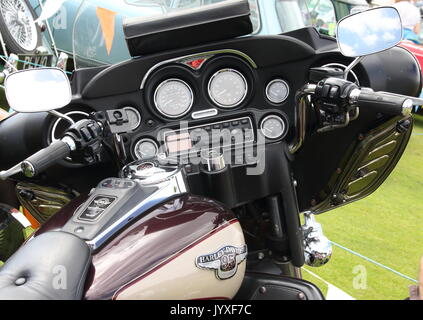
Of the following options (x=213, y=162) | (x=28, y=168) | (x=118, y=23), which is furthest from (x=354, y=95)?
(x=118, y=23)

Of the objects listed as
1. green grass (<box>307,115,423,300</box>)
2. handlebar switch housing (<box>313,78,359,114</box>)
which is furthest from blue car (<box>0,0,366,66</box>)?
green grass (<box>307,115,423,300</box>)

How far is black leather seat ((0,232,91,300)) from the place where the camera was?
3.37ft

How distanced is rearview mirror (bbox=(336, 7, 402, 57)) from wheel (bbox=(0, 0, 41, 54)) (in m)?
5.73

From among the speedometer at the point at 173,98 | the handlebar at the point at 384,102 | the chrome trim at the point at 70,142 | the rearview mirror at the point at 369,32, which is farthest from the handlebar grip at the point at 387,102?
the chrome trim at the point at 70,142

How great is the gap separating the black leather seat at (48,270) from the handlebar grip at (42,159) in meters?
0.23

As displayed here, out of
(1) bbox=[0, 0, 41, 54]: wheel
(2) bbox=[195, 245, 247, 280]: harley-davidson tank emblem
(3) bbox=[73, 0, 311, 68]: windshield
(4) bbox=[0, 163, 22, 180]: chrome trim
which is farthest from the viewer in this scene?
(1) bbox=[0, 0, 41, 54]: wheel

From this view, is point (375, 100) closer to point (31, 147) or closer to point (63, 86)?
point (63, 86)

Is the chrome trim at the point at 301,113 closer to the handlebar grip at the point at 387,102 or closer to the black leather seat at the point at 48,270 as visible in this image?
the handlebar grip at the point at 387,102

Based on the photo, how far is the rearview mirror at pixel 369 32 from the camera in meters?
1.56

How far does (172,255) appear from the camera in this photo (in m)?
1.23

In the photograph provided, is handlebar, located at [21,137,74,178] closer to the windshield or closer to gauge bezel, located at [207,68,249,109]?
gauge bezel, located at [207,68,249,109]

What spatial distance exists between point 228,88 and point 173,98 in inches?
8.0
